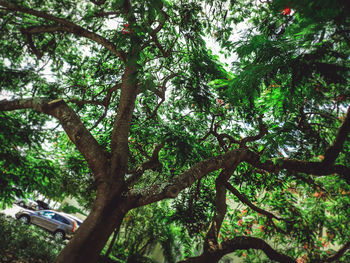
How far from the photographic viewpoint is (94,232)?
12.1ft

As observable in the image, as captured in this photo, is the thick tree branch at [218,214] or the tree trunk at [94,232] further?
the thick tree branch at [218,214]

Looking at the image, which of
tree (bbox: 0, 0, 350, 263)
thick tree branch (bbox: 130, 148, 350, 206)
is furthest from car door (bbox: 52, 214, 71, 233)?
thick tree branch (bbox: 130, 148, 350, 206)

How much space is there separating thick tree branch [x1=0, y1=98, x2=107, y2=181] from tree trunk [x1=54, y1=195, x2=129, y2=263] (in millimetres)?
577

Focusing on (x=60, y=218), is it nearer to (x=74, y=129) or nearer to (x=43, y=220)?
(x=43, y=220)

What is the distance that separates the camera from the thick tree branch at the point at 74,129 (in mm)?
4121

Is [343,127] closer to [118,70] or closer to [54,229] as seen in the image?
[118,70]

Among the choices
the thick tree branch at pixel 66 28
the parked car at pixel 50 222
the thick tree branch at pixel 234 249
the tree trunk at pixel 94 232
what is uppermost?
the thick tree branch at pixel 66 28

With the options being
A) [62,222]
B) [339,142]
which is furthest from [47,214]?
[339,142]

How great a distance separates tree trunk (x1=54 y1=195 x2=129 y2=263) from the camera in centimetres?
352

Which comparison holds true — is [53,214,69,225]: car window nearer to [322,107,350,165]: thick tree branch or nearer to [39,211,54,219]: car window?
[39,211,54,219]: car window

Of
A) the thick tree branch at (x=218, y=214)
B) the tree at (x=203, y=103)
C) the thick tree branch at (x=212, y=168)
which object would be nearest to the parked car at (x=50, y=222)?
the tree at (x=203, y=103)

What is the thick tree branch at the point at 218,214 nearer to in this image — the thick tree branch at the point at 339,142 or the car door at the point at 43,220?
the thick tree branch at the point at 339,142

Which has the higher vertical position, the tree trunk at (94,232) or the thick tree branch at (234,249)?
the thick tree branch at (234,249)

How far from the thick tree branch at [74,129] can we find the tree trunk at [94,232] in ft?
1.89
